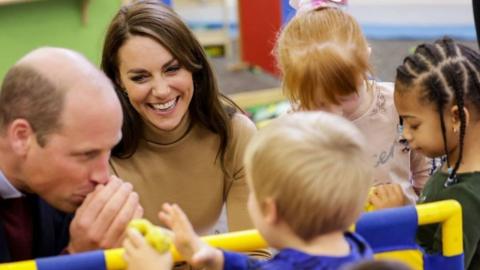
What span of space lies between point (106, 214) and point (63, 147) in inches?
5.3

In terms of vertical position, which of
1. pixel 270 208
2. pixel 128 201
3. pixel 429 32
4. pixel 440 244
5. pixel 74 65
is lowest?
pixel 429 32

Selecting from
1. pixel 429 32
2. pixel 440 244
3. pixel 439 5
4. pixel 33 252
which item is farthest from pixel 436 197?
pixel 439 5

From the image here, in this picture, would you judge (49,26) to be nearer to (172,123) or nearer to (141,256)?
(172,123)

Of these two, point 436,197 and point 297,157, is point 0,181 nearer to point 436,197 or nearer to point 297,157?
point 297,157

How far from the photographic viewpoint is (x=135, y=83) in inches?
62.2

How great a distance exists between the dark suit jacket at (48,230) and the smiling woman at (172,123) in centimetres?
29

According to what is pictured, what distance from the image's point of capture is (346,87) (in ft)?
4.99

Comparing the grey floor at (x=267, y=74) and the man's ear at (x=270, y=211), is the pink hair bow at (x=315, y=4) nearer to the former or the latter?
the man's ear at (x=270, y=211)

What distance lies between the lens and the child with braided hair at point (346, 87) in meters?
1.51

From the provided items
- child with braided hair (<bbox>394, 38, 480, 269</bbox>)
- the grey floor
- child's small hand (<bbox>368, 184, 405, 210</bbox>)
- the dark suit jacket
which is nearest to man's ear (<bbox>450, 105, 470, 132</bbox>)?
child with braided hair (<bbox>394, 38, 480, 269</bbox>)

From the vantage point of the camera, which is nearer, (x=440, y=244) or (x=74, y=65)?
(x=74, y=65)

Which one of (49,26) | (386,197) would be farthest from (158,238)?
(49,26)

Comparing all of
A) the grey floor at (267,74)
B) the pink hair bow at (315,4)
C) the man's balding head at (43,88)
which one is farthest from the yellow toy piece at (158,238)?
the grey floor at (267,74)

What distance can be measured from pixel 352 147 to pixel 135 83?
0.76 m
